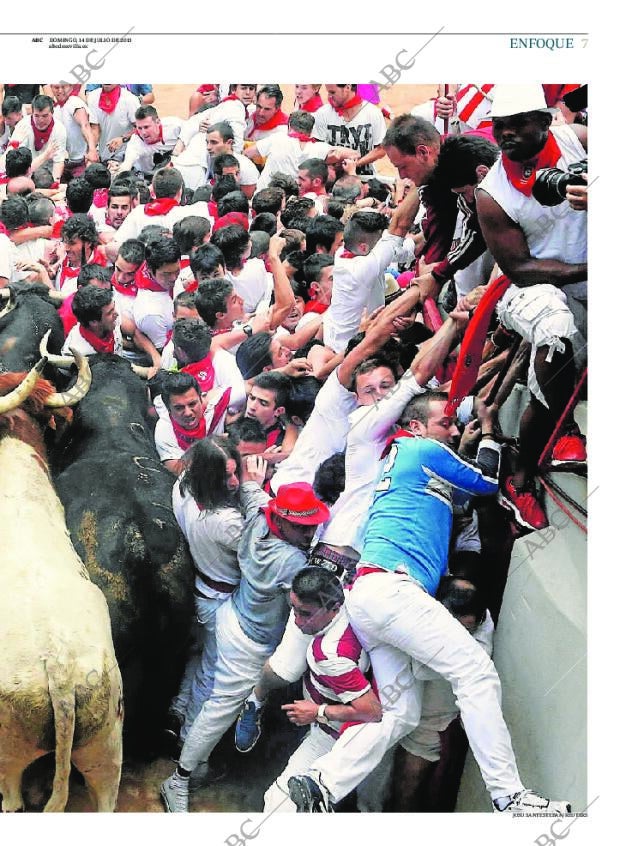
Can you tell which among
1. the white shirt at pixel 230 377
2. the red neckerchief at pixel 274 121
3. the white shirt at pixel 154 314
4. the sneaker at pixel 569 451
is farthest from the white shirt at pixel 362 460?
the red neckerchief at pixel 274 121

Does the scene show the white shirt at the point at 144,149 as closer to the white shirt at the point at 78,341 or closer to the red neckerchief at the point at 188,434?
the white shirt at the point at 78,341

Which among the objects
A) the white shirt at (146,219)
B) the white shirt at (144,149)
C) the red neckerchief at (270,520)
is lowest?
the red neckerchief at (270,520)

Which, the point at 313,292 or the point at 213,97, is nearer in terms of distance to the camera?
the point at 313,292

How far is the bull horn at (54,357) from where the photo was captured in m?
5.77

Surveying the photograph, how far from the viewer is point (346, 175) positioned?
6.52 meters

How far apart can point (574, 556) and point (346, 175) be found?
2.54 m

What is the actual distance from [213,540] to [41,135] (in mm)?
2536

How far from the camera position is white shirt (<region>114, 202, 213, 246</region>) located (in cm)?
606

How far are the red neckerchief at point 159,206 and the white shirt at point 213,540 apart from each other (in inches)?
63.5

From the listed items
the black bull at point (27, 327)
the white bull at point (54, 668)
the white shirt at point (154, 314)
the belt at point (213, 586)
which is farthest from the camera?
the black bull at point (27, 327)

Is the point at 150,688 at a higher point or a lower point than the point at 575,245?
lower
